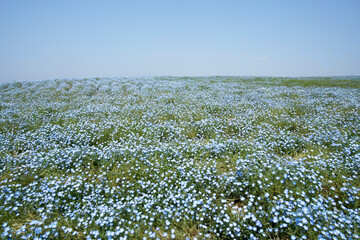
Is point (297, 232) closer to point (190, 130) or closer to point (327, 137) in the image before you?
point (327, 137)

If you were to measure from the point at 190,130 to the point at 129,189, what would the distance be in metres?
3.12

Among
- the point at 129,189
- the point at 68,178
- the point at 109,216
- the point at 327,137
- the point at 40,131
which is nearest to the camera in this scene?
the point at 109,216

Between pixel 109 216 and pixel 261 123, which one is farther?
pixel 261 123

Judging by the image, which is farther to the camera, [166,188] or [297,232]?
[166,188]

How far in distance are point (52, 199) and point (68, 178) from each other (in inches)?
25.8

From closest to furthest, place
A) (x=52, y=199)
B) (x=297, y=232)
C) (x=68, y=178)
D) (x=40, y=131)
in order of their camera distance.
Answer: (x=297, y=232), (x=52, y=199), (x=68, y=178), (x=40, y=131)

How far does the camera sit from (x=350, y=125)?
6.12 metres

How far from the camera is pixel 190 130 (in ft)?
20.7

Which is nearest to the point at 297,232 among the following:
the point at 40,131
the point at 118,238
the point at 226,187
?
the point at 226,187

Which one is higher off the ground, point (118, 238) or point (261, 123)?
point (261, 123)

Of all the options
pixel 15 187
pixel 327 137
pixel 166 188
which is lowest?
pixel 15 187

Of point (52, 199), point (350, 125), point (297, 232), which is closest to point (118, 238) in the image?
point (52, 199)

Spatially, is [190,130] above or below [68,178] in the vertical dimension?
above

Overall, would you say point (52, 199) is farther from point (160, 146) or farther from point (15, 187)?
point (160, 146)
